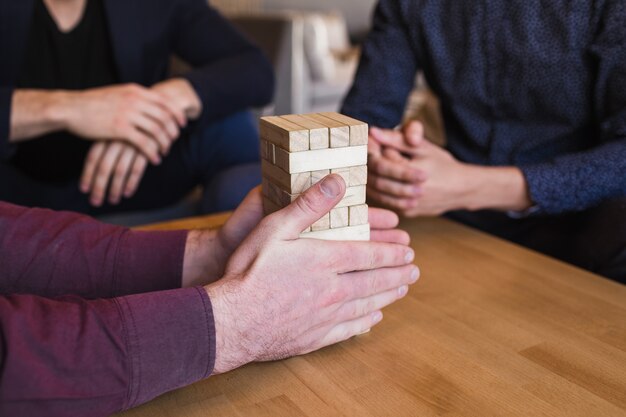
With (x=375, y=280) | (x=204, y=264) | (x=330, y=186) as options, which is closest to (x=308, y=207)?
(x=330, y=186)

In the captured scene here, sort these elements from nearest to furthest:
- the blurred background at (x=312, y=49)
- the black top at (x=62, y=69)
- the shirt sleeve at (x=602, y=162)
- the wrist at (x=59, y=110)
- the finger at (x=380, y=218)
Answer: the finger at (x=380, y=218) → the shirt sleeve at (x=602, y=162) → the wrist at (x=59, y=110) → the black top at (x=62, y=69) → the blurred background at (x=312, y=49)

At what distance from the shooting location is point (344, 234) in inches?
31.3

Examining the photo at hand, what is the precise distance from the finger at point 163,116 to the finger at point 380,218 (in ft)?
2.20

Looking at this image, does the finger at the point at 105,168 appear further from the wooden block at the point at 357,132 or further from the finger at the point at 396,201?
the wooden block at the point at 357,132

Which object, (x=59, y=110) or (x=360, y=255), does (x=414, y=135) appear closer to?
(x=360, y=255)

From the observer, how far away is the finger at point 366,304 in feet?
2.59

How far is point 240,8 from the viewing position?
5.88m

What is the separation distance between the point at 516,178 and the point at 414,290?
34 centimetres

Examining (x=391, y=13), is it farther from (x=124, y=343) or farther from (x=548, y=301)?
(x=124, y=343)

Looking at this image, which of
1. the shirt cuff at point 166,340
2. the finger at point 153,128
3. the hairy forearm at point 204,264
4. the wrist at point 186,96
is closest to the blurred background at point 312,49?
the wrist at point 186,96

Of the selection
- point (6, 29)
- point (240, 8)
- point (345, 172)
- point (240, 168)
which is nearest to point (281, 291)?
point (345, 172)

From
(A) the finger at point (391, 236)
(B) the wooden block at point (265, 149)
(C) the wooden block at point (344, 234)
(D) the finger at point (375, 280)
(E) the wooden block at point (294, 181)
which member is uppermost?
(B) the wooden block at point (265, 149)

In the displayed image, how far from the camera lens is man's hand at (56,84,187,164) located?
1380 millimetres

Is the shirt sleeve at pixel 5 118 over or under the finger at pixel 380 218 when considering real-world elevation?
over
